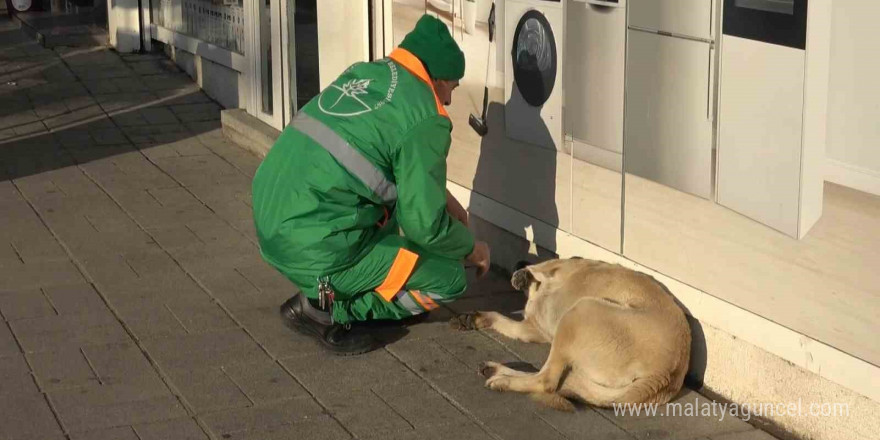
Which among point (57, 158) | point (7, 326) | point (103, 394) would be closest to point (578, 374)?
point (103, 394)

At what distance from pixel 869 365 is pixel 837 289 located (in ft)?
0.96

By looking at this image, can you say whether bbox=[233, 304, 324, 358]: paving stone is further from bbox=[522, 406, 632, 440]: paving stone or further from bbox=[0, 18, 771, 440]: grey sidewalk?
bbox=[522, 406, 632, 440]: paving stone

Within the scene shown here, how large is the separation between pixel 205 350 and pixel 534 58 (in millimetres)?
2207

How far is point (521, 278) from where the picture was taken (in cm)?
543

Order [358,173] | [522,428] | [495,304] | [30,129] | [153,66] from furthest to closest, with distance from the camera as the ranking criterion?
[153,66], [30,129], [495,304], [358,173], [522,428]

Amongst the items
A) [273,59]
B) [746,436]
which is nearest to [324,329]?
[746,436]

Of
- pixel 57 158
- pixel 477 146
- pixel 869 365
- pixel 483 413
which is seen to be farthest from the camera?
pixel 57 158

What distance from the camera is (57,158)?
9383 mm

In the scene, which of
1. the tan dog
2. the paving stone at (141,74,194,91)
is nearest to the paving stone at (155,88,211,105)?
the paving stone at (141,74,194,91)

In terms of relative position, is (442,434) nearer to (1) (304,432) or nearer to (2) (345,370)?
(1) (304,432)

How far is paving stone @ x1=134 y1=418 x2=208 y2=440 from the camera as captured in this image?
15.1ft

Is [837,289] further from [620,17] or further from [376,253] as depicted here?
[376,253]

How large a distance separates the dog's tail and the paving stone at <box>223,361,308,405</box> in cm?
97

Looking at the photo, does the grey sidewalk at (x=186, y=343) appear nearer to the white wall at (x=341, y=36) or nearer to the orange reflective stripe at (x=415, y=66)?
the white wall at (x=341, y=36)
